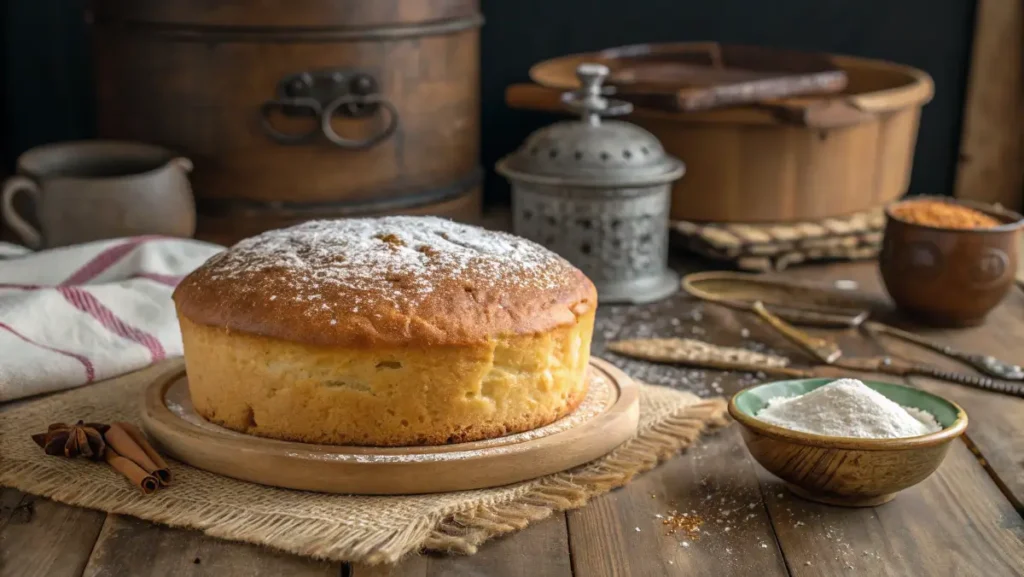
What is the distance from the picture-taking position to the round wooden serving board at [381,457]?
3.95ft

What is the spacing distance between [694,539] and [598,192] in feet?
3.14

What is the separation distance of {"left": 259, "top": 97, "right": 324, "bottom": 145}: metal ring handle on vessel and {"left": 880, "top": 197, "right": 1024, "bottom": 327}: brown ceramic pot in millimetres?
1050

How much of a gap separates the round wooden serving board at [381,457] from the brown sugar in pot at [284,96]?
100cm

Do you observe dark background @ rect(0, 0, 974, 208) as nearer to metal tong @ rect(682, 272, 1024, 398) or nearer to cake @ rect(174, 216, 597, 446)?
metal tong @ rect(682, 272, 1024, 398)

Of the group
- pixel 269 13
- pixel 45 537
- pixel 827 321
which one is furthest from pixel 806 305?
pixel 45 537

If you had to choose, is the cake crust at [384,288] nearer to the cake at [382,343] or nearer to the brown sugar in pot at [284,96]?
the cake at [382,343]

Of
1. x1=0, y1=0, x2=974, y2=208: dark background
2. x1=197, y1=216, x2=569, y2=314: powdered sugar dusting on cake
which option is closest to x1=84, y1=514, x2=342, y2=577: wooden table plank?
x1=197, y1=216, x2=569, y2=314: powdered sugar dusting on cake

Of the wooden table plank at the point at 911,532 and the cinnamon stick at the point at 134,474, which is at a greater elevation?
the cinnamon stick at the point at 134,474

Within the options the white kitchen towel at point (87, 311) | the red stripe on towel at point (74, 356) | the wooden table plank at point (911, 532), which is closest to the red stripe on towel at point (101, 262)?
the white kitchen towel at point (87, 311)

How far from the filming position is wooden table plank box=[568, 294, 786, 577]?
1146mm

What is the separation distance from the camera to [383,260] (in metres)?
1.32

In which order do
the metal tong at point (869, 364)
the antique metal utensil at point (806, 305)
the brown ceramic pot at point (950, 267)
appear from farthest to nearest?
the brown ceramic pot at point (950, 267) < the antique metal utensil at point (806, 305) < the metal tong at point (869, 364)

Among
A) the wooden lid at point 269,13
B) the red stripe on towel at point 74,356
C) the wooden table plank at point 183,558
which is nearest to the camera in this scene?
the wooden table plank at point 183,558

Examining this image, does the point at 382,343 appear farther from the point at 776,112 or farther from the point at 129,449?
the point at 776,112
